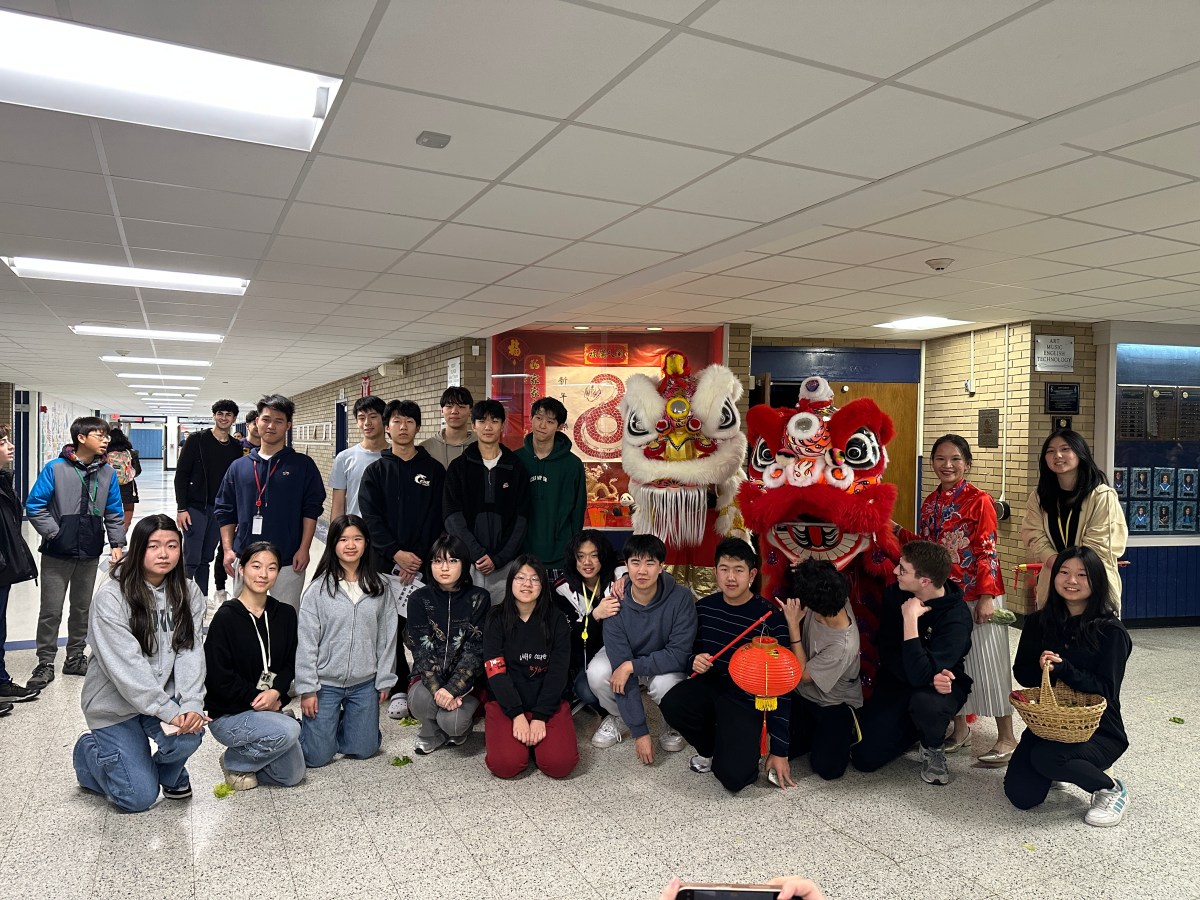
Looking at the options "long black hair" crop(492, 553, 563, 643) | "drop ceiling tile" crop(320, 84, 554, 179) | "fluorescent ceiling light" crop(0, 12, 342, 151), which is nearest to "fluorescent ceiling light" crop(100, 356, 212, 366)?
"long black hair" crop(492, 553, 563, 643)

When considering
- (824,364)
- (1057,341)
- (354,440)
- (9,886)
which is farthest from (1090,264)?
(354,440)

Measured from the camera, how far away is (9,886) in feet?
7.95

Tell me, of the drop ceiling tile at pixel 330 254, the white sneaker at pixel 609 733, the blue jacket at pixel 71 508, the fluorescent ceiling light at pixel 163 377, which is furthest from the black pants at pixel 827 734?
the fluorescent ceiling light at pixel 163 377

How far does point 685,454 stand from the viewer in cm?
447

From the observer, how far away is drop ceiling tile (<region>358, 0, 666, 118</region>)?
1.85m

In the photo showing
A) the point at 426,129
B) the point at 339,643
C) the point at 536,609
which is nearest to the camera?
the point at 426,129

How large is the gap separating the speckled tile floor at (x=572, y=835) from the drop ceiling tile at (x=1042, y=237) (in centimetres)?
253

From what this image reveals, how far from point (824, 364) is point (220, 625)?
6206mm

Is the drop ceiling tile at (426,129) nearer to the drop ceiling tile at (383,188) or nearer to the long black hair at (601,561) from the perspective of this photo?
the drop ceiling tile at (383,188)

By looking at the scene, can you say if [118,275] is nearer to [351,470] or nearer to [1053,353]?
[351,470]

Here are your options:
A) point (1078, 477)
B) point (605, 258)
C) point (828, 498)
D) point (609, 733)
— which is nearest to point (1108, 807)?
point (1078, 477)

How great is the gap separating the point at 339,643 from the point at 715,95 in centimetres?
261

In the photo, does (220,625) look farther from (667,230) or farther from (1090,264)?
(1090,264)

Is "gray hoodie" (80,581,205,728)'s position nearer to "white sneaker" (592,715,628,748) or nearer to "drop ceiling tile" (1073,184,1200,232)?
"white sneaker" (592,715,628,748)
